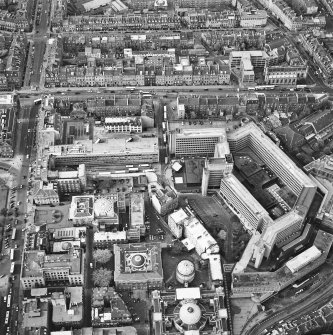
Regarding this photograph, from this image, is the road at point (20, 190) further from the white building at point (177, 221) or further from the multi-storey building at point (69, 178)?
the white building at point (177, 221)

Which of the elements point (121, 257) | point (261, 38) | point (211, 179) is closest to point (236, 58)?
point (261, 38)

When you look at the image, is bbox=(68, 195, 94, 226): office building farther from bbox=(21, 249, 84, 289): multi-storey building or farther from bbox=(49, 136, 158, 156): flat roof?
bbox=(49, 136, 158, 156): flat roof

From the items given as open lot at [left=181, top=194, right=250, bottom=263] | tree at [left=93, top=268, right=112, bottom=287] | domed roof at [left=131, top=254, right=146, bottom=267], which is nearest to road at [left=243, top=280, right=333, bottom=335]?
open lot at [left=181, top=194, right=250, bottom=263]

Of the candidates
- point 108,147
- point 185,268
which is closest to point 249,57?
point 108,147

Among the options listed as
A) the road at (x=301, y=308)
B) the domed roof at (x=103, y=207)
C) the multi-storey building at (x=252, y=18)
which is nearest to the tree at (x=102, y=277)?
the domed roof at (x=103, y=207)

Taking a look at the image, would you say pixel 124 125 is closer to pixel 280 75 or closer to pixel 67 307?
pixel 280 75

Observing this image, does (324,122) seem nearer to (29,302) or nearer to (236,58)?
(236,58)
